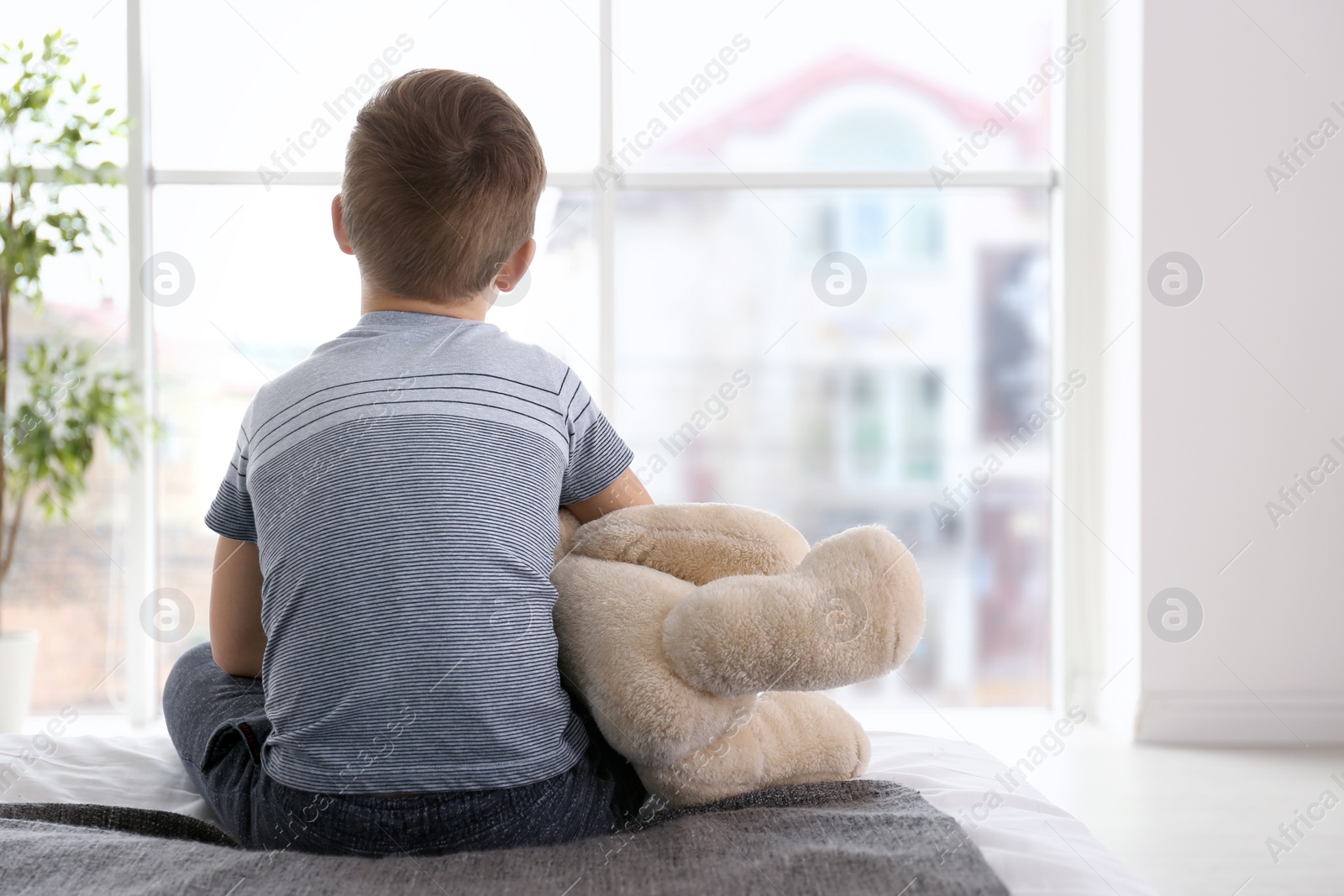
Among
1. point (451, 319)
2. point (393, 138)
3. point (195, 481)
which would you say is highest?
point (393, 138)

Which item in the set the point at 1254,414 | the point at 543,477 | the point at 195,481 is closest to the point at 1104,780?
the point at 1254,414

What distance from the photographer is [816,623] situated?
0.71m

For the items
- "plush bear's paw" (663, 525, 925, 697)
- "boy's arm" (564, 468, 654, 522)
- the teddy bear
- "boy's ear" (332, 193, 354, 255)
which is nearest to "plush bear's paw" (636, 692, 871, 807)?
the teddy bear

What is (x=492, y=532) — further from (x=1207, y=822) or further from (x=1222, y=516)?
(x=1222, y=516)

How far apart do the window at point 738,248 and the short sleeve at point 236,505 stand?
76.7 inches

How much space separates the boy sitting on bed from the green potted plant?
1.84 meters

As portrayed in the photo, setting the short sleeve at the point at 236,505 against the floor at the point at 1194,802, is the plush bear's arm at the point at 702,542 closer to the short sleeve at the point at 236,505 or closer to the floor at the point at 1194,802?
the short sleeve at the point at 236,505

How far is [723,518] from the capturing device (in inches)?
32.9

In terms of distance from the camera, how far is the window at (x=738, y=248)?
2.82 m

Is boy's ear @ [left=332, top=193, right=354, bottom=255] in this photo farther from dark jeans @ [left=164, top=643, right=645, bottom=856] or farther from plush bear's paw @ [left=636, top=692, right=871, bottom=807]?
plush bear's paw @ [left=636, top=692, right=871, bottom=807]

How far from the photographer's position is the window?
9.24 ft

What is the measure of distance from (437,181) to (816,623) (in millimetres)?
507

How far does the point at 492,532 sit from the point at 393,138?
365 mm

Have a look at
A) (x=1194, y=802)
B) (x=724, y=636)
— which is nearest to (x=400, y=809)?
(x=724, y=636)
